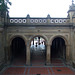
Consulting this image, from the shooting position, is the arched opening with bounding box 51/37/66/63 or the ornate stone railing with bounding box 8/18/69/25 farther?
the arched opening with bounding box 51/37/66/63

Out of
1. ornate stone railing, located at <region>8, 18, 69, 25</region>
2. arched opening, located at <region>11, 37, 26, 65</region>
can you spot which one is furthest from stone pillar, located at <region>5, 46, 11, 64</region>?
ornate stone railing, located at <region>8, 18, 69, 25</region>

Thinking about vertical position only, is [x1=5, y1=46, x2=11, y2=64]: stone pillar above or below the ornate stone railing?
below

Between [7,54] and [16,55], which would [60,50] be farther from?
[7,54]

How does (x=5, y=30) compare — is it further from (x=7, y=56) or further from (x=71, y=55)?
(x=71, y=55)

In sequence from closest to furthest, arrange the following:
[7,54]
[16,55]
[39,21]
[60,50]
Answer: [7,54], [39,21], [60,50], [16,55]

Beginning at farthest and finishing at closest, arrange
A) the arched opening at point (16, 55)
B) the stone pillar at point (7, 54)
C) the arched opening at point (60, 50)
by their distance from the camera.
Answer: the arched opening at point (60, 50), the arched opening at point (16, 55), the stone pillar at point (7, 54)

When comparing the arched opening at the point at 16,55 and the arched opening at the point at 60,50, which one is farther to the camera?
the arched opening at the point at 60,50

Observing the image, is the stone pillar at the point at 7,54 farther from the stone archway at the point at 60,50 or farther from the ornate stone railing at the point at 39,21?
the stone archway at the point at 60,50

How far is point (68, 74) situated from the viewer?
1013 centimetres

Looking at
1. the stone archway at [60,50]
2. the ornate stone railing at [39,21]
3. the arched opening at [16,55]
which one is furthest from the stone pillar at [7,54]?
the stone archway at [60,50]

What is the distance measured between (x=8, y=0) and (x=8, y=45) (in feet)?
21.4

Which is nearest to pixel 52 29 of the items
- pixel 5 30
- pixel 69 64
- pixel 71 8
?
pixel 71 8

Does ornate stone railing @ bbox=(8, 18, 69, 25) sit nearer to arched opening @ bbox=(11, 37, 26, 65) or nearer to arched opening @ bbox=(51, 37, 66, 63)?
arched opening @ bbox=(51, 37, 66, 63)

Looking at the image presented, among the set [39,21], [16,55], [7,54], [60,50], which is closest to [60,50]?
[60,50]
